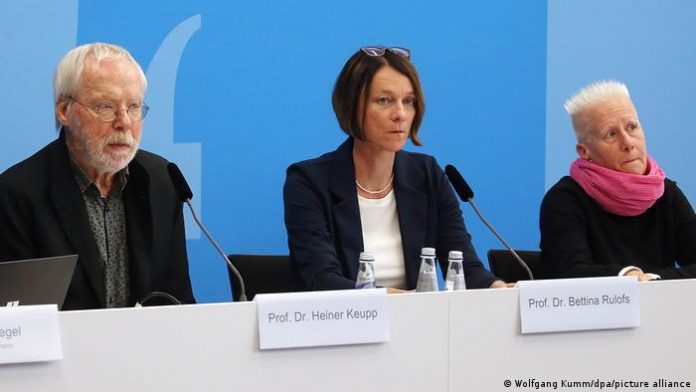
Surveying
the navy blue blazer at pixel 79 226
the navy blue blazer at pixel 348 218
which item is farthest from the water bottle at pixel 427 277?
the navy blue blazer at pixel 79 226

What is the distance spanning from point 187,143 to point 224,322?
5.91 ft

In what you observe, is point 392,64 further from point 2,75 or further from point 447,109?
point 2,75

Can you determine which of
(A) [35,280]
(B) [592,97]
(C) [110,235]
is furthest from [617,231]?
(A) [35,280]

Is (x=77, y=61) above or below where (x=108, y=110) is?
above

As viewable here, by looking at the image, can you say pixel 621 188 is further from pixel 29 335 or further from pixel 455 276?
pixel 29 335

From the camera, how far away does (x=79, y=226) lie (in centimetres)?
224

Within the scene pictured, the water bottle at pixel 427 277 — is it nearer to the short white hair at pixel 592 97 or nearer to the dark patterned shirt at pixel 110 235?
the dark patterned shirt at pixel 110 235

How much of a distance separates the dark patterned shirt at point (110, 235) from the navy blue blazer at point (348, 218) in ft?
1.55

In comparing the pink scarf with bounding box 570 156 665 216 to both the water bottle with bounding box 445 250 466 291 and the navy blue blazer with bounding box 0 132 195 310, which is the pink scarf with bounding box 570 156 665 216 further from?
the navy blue blazer with bounding box 0 132 195 310

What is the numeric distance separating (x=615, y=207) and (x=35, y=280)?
175 cm

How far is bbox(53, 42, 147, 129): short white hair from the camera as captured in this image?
2334 millimetres

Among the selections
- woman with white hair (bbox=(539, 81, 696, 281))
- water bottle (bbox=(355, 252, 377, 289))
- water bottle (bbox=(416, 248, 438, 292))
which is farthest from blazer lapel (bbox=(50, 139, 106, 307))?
woman with white hair (bbox=(539, 81, 696, 281))

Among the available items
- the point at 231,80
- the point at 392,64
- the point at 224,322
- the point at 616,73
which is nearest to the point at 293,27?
the point at 231,80

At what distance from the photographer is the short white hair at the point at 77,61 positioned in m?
2.33
